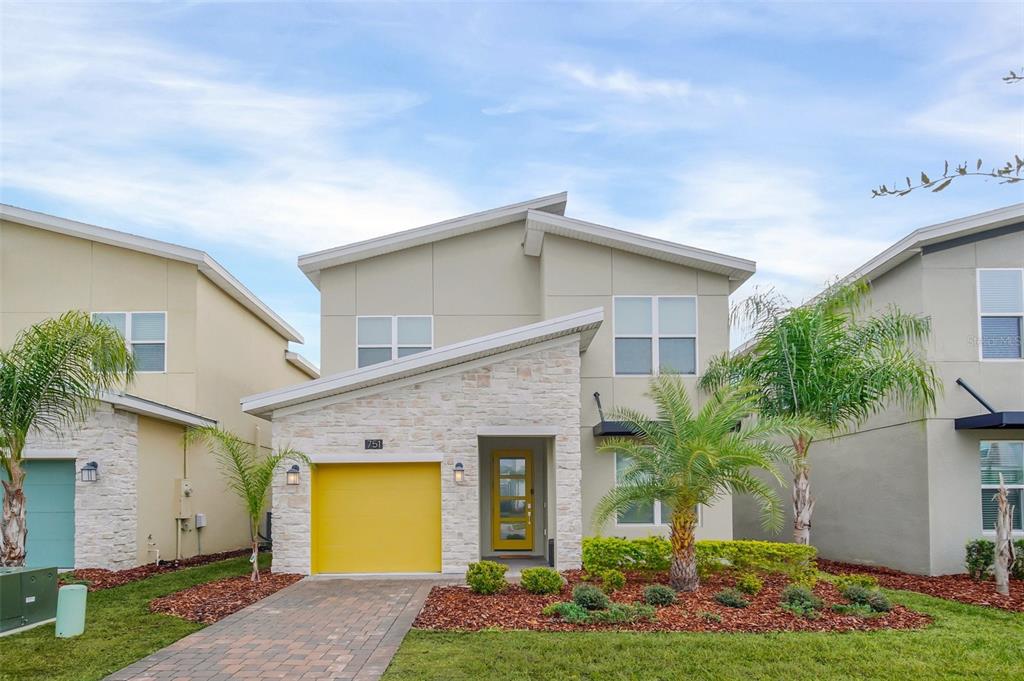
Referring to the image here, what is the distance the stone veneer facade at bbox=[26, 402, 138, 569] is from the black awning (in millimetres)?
15341

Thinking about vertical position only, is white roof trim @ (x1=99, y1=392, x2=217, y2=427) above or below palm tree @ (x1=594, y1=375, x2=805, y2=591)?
above

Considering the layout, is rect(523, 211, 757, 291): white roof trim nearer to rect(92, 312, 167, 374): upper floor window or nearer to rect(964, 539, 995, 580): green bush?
rect(964, 539, 995, 580): green bush

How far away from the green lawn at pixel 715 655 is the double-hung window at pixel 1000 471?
5.23 meters

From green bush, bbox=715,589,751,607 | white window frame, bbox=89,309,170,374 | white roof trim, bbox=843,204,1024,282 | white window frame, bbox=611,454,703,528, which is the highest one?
white roof trim, bbox=843,204,1024,282

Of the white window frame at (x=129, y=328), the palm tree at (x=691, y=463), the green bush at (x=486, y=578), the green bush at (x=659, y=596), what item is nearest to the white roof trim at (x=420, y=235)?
the white window frame at (x=129, y=328)

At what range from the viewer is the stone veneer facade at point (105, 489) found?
15.5 m

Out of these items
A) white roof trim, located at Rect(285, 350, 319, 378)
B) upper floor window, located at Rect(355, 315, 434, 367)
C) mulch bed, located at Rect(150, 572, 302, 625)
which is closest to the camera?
mulch bed, located at Rect(150, 572, 302, 625)

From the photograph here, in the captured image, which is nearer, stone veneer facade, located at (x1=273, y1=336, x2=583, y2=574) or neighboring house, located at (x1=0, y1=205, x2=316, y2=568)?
stone veneer facade, located at (x1=273, y1=336, x2=583, y2=574)

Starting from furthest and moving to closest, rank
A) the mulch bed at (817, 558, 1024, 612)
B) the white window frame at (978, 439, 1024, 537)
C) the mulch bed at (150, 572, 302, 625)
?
the white window frame at (978, 439, 1024, 537) < the mulch bed at (817, 558, 1024, 612) < the mulch bed at (150, 572, 302, 625)

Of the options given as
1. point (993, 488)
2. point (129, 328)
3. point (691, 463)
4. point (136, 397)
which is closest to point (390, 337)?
point (136, 397)

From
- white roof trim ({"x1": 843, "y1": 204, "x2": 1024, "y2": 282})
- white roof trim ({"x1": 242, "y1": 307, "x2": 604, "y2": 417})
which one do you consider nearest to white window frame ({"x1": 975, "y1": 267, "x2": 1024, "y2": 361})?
white roof trim ({"x1": 843, "y1": 204, "x2": 1024, "y2": 282})

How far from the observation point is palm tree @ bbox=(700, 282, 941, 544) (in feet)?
46.8

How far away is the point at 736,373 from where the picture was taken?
15.6 metres

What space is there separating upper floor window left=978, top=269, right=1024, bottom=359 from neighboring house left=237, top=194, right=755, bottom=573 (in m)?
4.22
